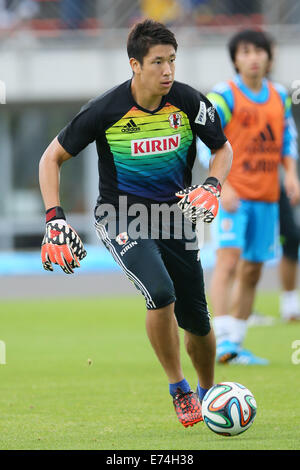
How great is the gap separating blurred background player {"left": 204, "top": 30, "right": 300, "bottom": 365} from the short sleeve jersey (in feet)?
8.26

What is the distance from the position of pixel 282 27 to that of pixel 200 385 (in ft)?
64.6

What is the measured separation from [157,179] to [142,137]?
0.28m

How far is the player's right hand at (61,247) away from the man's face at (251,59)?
3.59 metres

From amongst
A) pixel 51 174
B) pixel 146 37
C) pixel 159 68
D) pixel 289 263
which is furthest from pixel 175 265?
pixel 289 263

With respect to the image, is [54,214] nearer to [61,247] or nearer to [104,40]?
[61,247]

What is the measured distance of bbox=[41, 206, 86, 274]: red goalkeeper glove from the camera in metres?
5.47

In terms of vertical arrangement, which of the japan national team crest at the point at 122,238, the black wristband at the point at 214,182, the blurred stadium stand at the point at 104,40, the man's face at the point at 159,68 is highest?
the blurred stadium stand at the point at 104,40

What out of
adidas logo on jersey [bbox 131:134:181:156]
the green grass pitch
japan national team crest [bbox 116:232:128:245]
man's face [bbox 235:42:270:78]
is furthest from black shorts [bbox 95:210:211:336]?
man's face [bbox 235:42:270:78]

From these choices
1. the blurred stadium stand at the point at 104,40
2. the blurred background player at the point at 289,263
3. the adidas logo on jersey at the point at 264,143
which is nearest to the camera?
the adidas logo on jersey at the point at 264,143

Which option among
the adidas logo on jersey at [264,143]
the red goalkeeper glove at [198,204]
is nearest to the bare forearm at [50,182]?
the red goalkeeper glove at [198,204]

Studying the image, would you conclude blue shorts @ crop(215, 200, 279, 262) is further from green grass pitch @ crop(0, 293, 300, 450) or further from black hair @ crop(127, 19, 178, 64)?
black hair @ crop(127, 19, 178, 64)

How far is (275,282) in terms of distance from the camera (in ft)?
61.0

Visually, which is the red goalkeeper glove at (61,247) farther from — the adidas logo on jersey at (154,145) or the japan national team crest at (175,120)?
the japan national team crest at (175,120)

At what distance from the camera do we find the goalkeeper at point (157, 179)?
5652 millimetres
